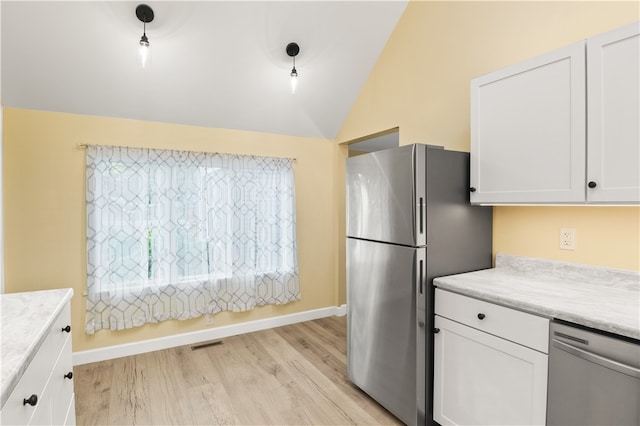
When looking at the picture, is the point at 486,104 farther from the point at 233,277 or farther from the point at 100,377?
the point at 100,377

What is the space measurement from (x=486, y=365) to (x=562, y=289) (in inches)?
22.0

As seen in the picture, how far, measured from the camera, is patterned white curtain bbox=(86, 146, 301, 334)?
9.80 ft

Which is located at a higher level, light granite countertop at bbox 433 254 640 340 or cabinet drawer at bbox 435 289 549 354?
light granite countertop at bbox 433 254 640 340

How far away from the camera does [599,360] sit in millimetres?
1283

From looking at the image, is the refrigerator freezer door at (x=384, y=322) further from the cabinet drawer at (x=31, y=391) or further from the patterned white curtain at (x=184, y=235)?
the cabinet drawer at (x=31, y=391)

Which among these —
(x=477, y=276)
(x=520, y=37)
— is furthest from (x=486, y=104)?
(x=477, y=276)

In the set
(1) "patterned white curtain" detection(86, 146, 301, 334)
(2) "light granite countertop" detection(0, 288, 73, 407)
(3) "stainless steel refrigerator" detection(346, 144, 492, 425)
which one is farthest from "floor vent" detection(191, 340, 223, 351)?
(2) "light granite countertop" detection(0, 288, 73, 407)

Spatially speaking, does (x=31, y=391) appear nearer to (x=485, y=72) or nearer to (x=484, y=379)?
(x=484, y=379)

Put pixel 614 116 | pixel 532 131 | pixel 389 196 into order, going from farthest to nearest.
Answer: pixel 389 196
pixel 532 131
pixel 614 116

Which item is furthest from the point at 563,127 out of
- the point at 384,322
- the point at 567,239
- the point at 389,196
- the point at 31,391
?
the point at 31,391

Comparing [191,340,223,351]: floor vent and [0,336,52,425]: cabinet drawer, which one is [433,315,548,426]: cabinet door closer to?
[0,336,52,425]: cabinet drawer

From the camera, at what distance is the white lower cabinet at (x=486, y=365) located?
1505mm

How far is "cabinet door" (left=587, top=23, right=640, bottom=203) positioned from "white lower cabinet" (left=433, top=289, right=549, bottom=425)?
69cm

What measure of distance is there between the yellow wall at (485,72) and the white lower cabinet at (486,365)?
0.70 m
